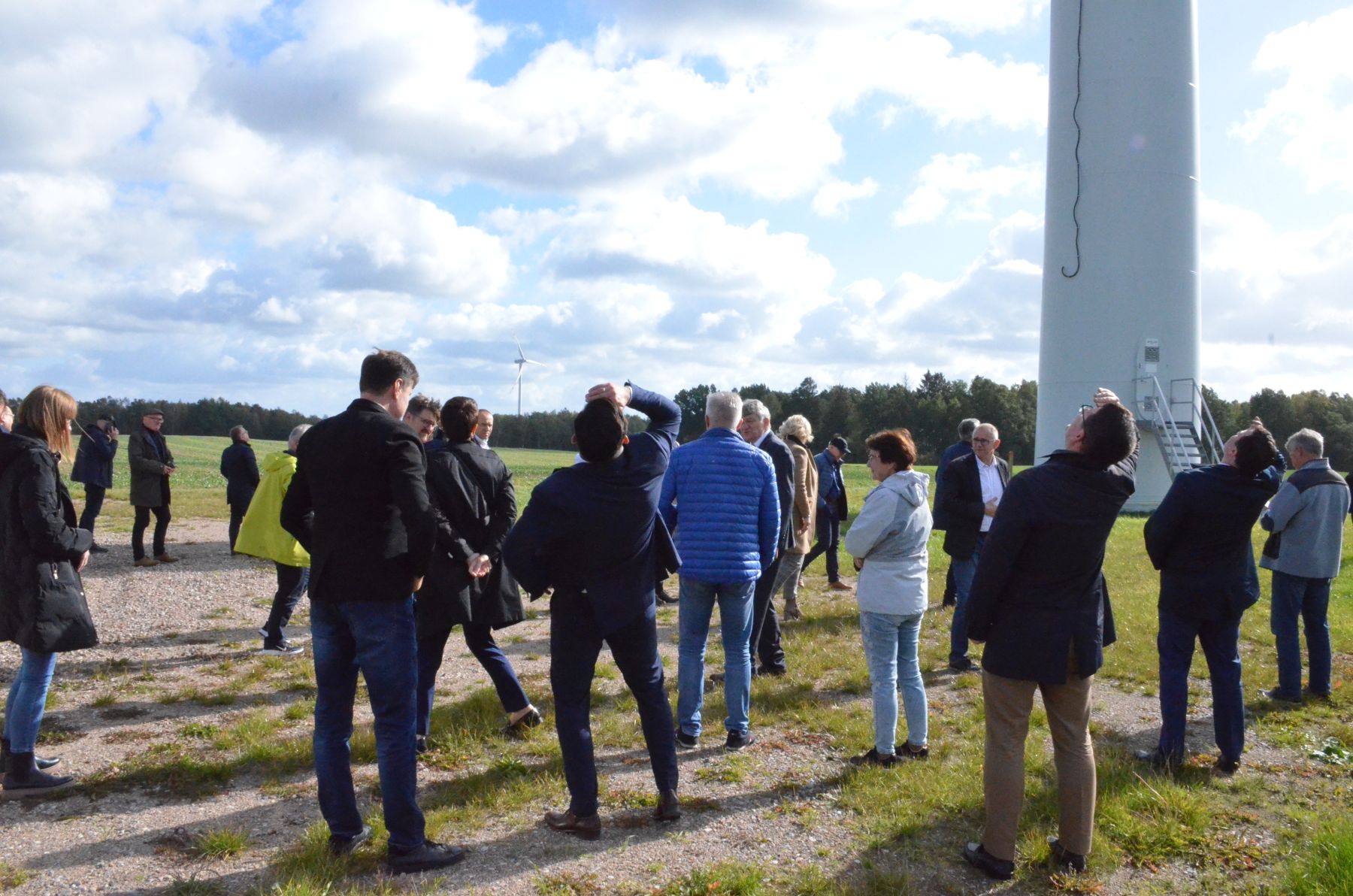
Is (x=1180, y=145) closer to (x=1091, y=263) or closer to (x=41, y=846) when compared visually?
(x=1091, y=263)

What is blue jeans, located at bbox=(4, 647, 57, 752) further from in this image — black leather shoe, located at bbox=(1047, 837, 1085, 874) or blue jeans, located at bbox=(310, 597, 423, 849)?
black leather shoe, located at bbox=(1047, 837, 1085, 874)

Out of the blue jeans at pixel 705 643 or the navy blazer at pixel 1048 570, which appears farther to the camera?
the blue jeans at pixel 705 643

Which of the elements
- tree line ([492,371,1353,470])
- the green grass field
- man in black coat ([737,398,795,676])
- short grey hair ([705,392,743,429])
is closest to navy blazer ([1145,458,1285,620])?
the green grass field

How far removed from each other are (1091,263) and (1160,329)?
2.19 metres

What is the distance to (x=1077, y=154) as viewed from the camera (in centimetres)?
2098

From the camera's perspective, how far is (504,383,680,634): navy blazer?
435 cm

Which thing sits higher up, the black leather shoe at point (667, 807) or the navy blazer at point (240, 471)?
the navy blazer at point (240, 471)

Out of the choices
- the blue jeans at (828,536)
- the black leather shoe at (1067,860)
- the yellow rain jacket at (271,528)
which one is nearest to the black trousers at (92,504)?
the yellow rain jacket at (271,528)

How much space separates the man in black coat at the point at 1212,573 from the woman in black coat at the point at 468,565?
3891mm

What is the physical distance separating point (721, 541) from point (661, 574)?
0.79 meters

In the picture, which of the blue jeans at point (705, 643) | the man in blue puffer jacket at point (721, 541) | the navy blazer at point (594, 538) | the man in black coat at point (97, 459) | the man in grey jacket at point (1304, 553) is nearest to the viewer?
the navy blazer at point (594, 538)

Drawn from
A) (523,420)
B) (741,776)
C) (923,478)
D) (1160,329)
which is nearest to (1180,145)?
(1160,329)

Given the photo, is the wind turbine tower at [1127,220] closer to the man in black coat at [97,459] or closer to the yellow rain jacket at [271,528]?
the yellow rain jacket at [271,528]

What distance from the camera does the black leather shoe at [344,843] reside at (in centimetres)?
422
